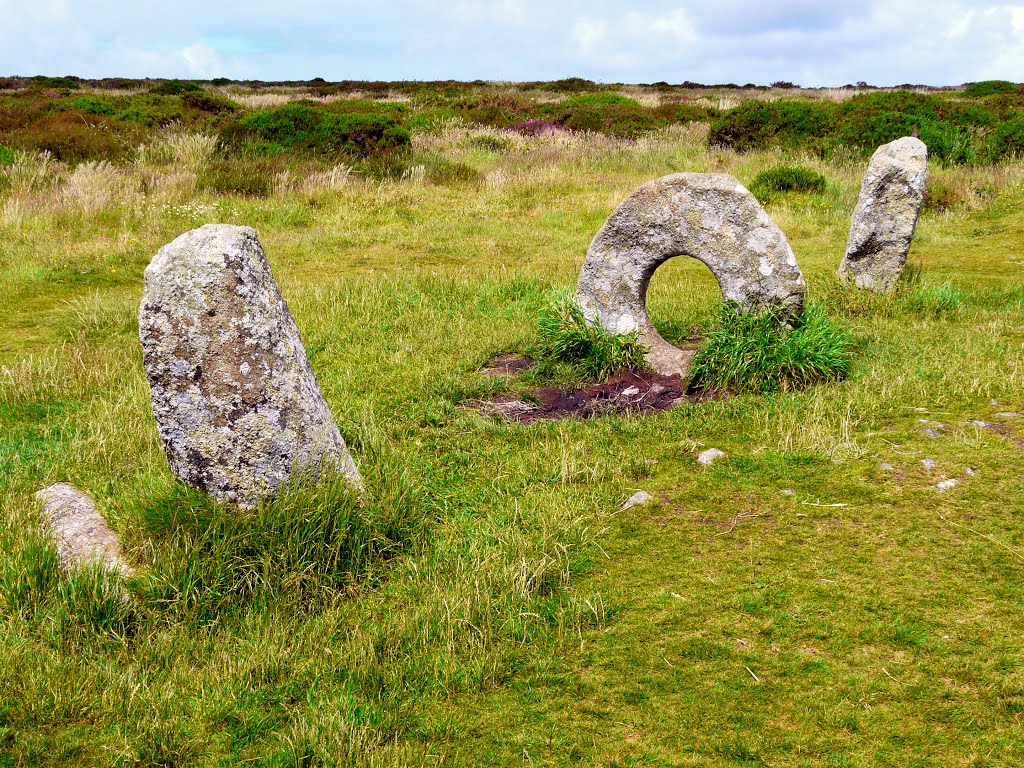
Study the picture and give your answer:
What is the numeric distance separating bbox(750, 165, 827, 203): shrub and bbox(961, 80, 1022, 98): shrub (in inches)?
1357

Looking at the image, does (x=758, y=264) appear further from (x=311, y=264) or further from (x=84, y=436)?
(x=311, y=264)

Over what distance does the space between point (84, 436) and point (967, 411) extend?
22.4 ft

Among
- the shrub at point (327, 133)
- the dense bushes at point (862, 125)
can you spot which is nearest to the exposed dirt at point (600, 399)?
the shrub at point (327, 133)

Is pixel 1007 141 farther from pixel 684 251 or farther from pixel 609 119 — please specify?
pixel 684 251

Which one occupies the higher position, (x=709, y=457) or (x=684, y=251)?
(x=684, y=251)

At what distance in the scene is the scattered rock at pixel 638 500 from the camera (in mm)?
5246

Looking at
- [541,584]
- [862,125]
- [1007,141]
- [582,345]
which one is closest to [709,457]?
[541,584]

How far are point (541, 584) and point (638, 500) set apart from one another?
118 cm

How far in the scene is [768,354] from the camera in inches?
283

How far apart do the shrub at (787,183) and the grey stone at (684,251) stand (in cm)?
990

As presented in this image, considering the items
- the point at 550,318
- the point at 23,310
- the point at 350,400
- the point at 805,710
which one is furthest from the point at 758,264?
the point at 23,310

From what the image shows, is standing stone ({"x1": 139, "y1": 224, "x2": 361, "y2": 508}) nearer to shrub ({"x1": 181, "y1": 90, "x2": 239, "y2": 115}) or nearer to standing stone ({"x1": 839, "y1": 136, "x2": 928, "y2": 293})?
standing stone ({"x1": 839, "y1": 136, "x2": 928, "y2": 293})

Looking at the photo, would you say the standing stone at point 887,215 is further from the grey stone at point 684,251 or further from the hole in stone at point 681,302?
the grey stone at point 684,251

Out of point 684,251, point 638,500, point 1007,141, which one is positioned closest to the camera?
point 638,500
